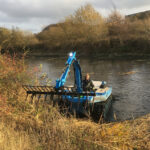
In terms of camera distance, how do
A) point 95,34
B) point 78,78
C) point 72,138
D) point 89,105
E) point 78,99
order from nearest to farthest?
point 72,138 < point 78,99 < point 89,105 < point 78,78 < point 95,34

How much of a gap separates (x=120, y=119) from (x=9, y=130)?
619 cm

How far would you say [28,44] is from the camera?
6462 cm

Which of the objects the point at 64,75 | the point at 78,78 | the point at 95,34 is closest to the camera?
the point at 64,75

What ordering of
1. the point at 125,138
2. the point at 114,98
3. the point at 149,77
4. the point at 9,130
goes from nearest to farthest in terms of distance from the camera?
the point at 125,138 → the point at 9,130 → the point at 114,98 → the point at 149,77

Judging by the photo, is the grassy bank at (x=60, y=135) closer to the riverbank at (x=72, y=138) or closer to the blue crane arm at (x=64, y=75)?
the riverbank at (x=72, y=138)

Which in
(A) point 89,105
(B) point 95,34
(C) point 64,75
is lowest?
(A) point 89,105

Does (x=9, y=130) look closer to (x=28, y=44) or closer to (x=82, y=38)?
(x=82, y=38)

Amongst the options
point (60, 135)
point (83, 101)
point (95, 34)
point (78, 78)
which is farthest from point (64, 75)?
point (95, 34)

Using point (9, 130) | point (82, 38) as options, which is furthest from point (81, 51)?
point (9, 130)

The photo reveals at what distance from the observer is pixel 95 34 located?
5247cm

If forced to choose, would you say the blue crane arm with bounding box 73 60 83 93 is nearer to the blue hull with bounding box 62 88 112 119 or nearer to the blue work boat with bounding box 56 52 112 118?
the blue work boat with bounding box 56 52 112 118

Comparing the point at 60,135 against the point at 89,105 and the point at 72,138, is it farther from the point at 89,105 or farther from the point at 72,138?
the point at 89,105

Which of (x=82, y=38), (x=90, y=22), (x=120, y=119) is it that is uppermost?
(x=90, y=22)

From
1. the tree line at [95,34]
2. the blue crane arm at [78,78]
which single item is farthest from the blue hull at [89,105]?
the tree line at [95,34]
